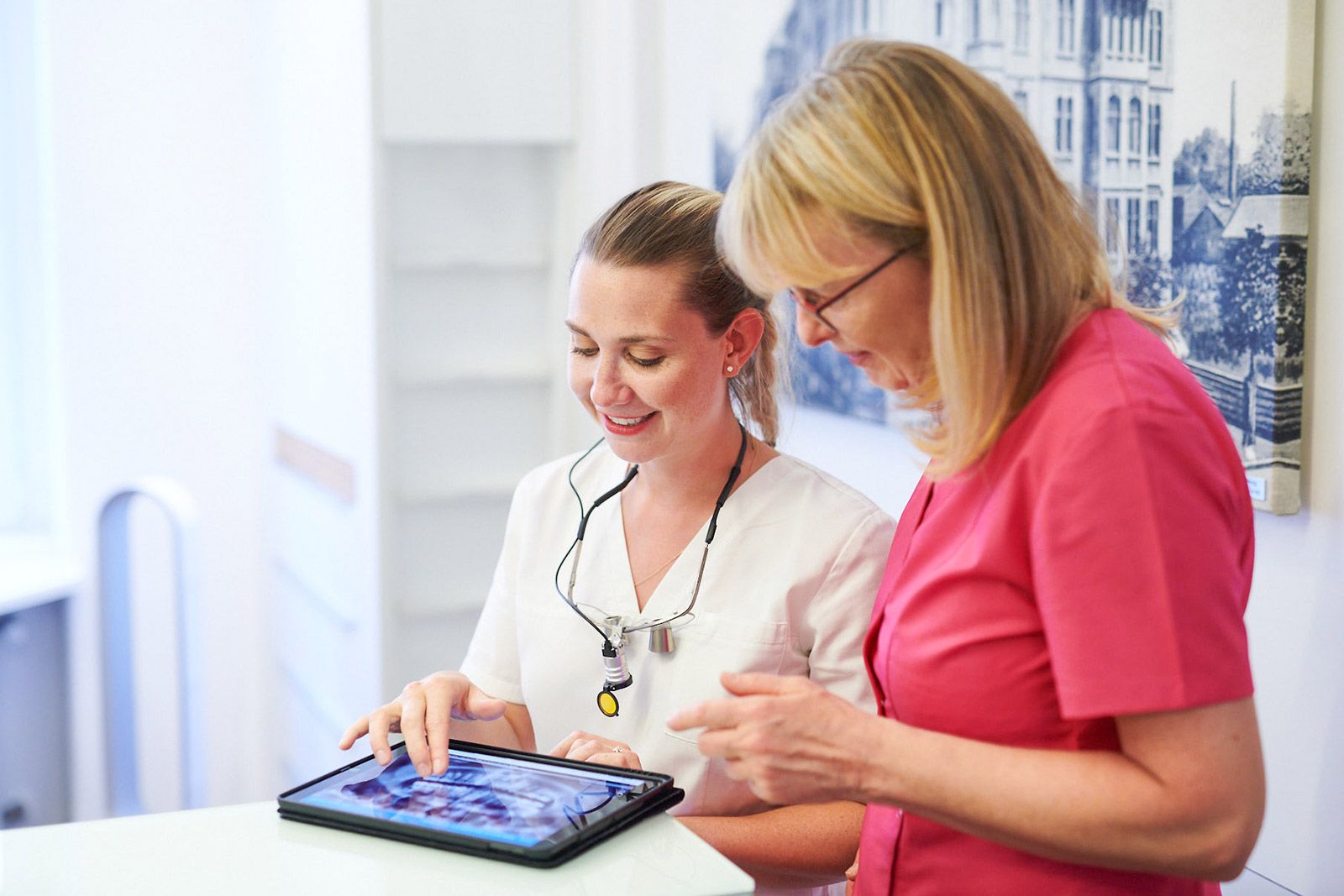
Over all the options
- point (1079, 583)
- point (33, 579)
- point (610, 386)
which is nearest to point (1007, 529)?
point (1079, 583)

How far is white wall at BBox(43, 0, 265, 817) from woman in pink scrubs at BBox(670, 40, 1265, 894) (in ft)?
9.25

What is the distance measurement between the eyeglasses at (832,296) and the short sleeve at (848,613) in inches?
18.0

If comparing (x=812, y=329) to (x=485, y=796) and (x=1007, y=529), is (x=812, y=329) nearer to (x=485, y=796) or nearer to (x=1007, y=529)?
(x=1007, y=529)

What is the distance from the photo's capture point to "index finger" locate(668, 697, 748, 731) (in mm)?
1076

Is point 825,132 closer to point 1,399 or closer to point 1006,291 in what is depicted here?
point 1006,291

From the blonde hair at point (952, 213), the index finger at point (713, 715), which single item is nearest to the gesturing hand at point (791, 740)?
the index finger at point (713, 715)

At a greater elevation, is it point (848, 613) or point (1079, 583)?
point (1079, 583)

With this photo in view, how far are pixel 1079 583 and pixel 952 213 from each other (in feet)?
0.99

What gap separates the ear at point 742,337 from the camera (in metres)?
1.64

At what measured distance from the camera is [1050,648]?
103 cm

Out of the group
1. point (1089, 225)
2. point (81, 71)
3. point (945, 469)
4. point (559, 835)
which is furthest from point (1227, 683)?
point (81, 71)

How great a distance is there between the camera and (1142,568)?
3.16 ft

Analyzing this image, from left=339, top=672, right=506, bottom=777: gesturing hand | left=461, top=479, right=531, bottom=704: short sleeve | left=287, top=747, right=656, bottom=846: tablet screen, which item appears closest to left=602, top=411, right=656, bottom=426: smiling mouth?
left=461, top=479, right=531, bottom=704: short sleeve

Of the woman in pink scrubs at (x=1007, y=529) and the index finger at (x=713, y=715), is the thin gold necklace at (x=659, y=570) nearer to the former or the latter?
the woman in pink scrubs at (x=1007, y=529)
